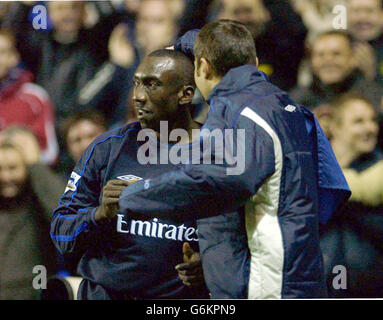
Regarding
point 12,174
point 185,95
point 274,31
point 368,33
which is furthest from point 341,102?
point 12,174

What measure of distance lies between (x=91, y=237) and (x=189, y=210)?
0.51 metres

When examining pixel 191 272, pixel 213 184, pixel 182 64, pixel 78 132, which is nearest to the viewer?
pixel 213 184

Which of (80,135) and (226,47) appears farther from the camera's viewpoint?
(80,135)

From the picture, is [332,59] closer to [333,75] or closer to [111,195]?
[333,75]

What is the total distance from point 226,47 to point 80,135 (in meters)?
1.24

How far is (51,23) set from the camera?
251cm

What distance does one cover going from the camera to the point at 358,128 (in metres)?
2.43

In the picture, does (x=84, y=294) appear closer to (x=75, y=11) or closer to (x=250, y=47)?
(x=250, y=47)

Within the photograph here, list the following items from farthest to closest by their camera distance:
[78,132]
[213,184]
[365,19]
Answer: [78,132] → [365,19] → [213,184]

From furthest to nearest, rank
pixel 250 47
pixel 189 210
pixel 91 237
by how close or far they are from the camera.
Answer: pixel 91 237, pixel 250 47, pixel 189 210

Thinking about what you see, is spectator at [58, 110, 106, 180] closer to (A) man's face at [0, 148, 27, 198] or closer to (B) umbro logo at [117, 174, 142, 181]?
(A) man's face at [0, 148, 27, 198]

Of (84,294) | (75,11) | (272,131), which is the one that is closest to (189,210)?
(272,131)

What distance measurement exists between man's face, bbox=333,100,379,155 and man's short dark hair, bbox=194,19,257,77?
110cm

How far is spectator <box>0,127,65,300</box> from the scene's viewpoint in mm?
2492
